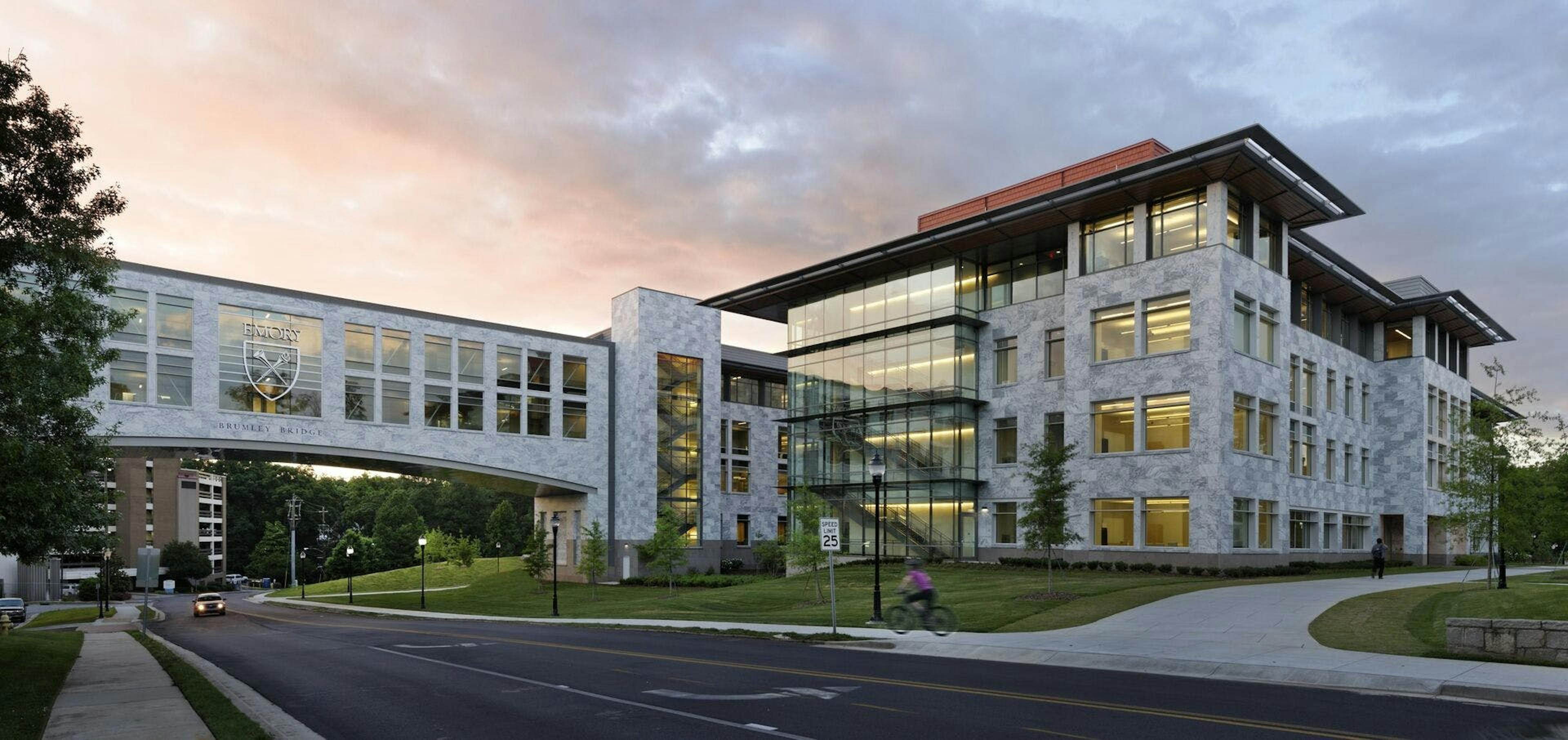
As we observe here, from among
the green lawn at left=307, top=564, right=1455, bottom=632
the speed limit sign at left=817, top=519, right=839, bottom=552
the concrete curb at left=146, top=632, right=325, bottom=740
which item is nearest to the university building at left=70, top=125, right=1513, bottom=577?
the green lawn at left=307, top=564, right=1455, bottom=632

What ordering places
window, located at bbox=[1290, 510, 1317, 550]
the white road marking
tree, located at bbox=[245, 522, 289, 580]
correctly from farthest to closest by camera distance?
tree, located at bbox=[245, 522, 289, 580]
window, located at bbox=[1290, 510, 1317, 550]
the white road marking

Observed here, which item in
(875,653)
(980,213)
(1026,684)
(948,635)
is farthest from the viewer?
(980,213)

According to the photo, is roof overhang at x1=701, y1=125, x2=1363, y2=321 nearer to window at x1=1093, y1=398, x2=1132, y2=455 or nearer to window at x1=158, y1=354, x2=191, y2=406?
window at x1=1093, y1=398, x2=1132, y2=455

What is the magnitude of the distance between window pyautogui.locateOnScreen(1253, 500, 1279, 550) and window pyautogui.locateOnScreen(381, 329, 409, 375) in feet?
154

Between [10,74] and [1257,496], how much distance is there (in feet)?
144

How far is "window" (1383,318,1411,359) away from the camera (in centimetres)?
6038

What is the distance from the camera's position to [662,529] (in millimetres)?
53969

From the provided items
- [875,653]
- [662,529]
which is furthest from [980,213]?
[875,653]

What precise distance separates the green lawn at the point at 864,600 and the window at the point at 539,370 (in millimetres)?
13427

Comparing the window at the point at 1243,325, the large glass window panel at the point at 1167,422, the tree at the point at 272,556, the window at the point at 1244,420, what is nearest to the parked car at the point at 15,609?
the large glass window panel at the point at 1167,422

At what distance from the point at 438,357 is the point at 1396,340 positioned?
61.1 m

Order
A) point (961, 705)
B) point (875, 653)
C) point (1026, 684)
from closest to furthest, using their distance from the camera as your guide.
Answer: point (961, 705) < point (1026, 684) < point (875, 653)

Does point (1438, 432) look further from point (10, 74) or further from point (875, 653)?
point (10, 74)

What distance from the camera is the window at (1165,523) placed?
1577 inches
